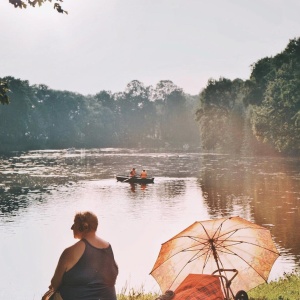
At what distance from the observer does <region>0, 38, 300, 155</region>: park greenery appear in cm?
6488

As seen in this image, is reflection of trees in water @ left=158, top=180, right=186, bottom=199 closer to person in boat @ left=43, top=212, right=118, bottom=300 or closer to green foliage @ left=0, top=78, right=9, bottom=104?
green foliage @ left=0, top=78, right=9, bottom=104

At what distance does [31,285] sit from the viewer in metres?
14.6

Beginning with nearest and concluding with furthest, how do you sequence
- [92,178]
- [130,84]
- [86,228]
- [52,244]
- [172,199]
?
[86,228] → [52,244] → [172,199] → [92,178] → [130,84]

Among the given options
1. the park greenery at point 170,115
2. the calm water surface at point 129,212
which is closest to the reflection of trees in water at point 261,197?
the calm water surface at point 129,212

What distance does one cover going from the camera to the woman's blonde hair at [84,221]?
4840 millimetres

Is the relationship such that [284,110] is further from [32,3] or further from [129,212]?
[32,3]

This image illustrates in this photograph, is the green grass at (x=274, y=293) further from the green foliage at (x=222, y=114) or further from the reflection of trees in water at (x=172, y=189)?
the green foliage at (x=222, y=114)

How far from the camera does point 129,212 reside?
27.1 meters

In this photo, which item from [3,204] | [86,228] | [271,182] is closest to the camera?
[86,228]

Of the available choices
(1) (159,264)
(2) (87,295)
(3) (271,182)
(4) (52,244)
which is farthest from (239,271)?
(3) (271,182)

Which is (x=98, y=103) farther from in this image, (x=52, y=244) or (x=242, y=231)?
(x=242, y=231)

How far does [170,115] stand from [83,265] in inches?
5494

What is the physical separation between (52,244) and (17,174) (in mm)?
30072

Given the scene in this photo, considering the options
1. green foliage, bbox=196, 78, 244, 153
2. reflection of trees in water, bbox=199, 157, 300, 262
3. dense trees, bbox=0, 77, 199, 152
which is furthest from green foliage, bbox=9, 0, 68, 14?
dense trees, bbox=0, 77, 199, 152
